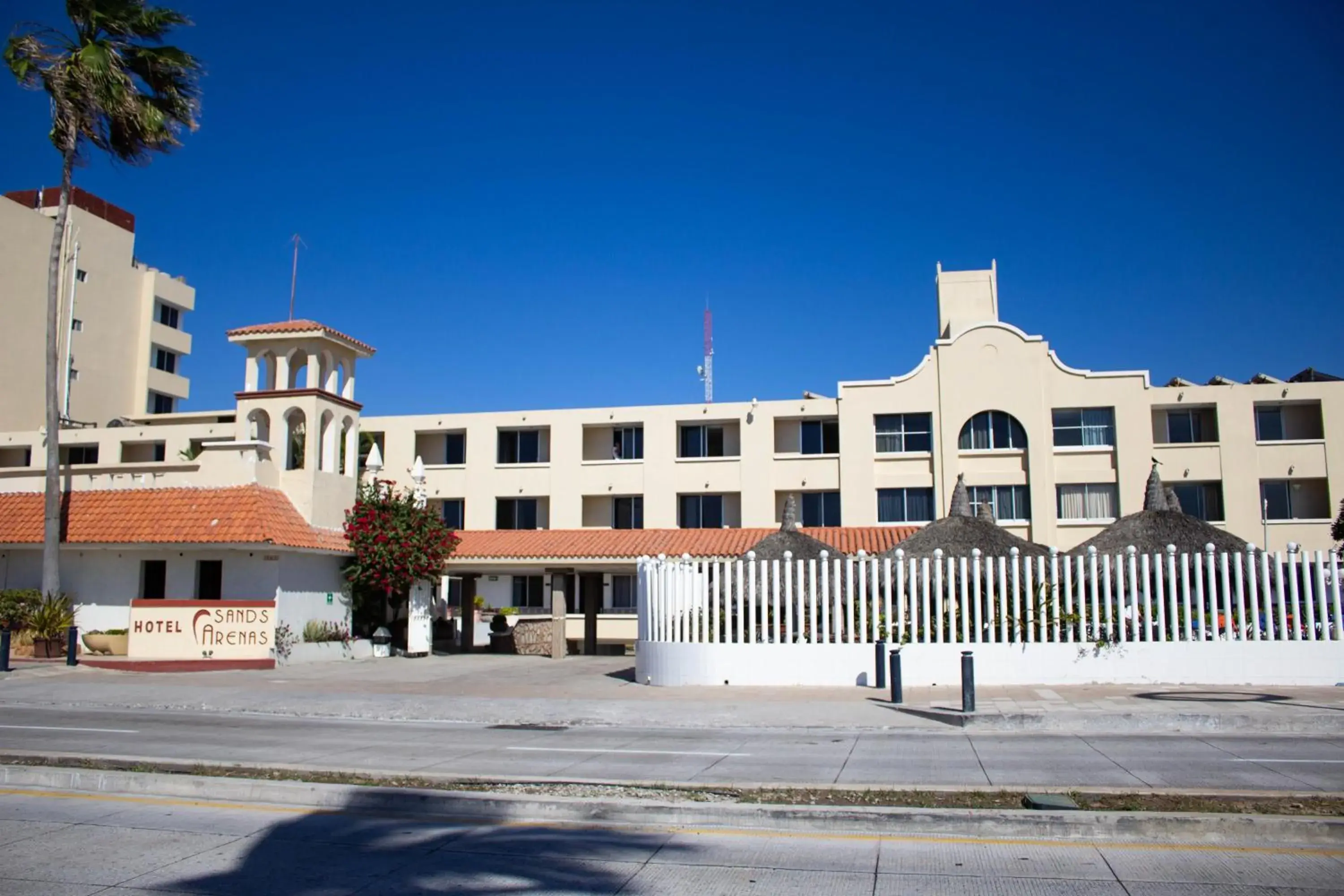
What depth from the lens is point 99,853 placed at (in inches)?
299

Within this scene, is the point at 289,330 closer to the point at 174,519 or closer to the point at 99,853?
the point at 174,519

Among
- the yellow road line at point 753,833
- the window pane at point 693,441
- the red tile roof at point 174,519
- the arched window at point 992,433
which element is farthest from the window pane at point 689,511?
the yellow road line at point 753,833

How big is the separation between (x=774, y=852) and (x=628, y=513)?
3517 cm

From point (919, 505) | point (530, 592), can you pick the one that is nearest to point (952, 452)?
point (919, 505)

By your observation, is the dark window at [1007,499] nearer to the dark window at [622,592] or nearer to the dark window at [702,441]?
the dark window at [702,441]

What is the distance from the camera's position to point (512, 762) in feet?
38.1

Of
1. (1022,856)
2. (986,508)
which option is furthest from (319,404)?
(1022,856)

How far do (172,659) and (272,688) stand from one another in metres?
5.86

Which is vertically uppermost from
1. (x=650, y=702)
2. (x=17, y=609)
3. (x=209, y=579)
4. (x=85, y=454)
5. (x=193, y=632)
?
(x=85, y=454)

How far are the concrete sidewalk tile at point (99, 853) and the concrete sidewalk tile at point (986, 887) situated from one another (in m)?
4.71

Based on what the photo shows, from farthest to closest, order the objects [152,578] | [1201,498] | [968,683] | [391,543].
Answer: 1. [1201,498]
2. [391,543]
3. [152,578]
4. [968,683]

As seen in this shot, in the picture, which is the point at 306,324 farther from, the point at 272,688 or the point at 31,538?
the point at 272,688

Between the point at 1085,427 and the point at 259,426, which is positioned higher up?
the point at 1085,427

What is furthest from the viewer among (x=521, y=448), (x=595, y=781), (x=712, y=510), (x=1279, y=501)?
(x=521, y=448)
